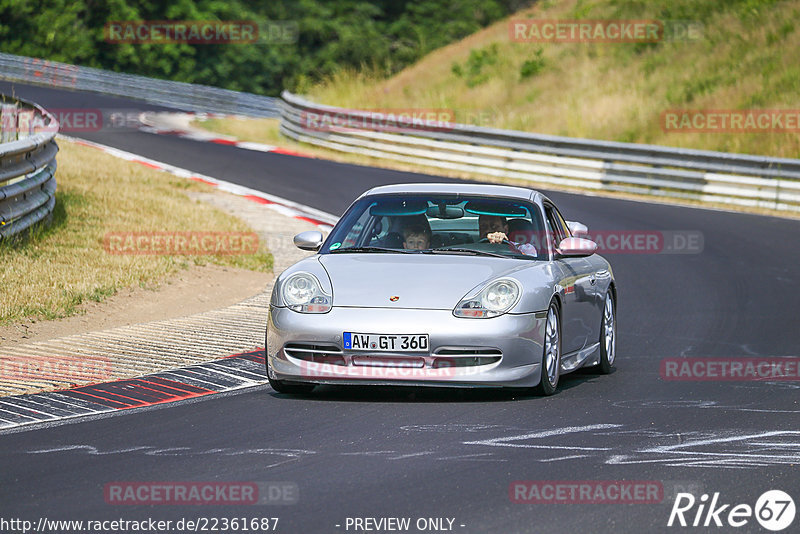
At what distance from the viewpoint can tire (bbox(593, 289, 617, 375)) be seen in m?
10.1

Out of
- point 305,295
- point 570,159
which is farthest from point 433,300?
point 570,159

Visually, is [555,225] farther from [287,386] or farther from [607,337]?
[287,386]

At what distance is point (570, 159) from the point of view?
85.5ft

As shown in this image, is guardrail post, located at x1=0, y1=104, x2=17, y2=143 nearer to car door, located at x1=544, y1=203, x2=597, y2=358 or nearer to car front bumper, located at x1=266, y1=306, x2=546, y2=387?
car door, located at x1=544, y1=203, x2=597, y2=358

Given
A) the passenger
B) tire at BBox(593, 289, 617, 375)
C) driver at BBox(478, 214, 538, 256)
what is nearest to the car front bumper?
driver at BBox(478, 214, 538, 256)

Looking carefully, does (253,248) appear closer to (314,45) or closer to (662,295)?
(662,295)

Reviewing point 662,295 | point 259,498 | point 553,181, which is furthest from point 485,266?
point 553,181

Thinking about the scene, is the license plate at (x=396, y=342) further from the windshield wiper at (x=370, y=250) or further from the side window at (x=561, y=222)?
the side window at (x=561, y=222)

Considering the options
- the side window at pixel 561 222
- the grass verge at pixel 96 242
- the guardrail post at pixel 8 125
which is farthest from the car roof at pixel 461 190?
the guardrail post at pixel 8 125

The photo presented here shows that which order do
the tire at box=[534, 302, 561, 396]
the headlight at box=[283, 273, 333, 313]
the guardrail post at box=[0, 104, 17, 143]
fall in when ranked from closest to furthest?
1. the headlight at box=[283, 273, 333, 313]
2. the tire at box=[534, 302, 561, 396]
3. the guardrail post at box=[0, 104, 17, 143]

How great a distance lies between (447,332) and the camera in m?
8.16

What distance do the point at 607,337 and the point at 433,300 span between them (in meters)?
2.42

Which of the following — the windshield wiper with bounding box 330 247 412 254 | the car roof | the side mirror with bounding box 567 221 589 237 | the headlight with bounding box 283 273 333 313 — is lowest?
the headlight with bounding box 283 273 333 313

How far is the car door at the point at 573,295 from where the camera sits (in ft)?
29.9
